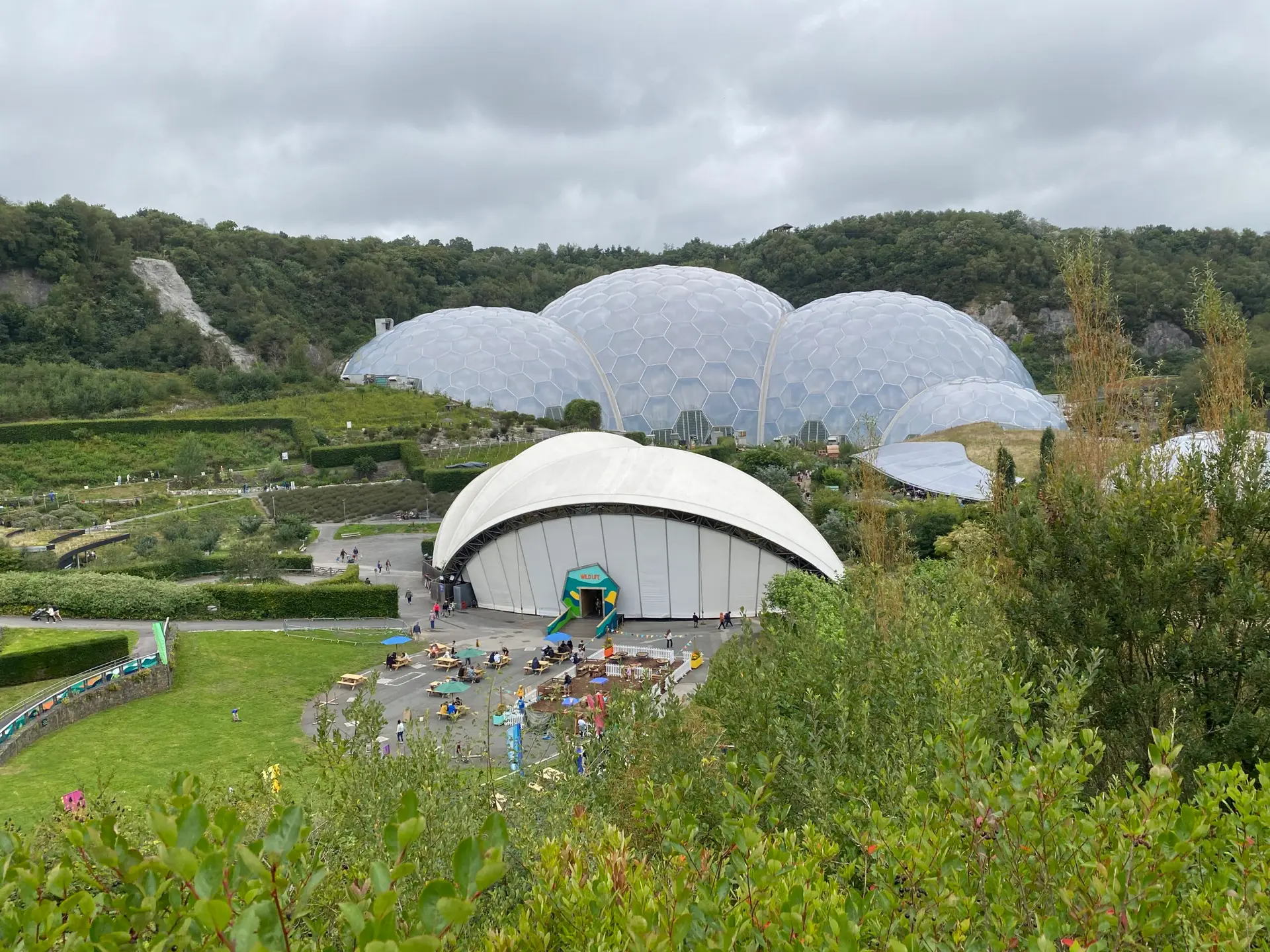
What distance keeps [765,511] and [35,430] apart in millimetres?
44387

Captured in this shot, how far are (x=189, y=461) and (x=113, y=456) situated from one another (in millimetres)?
6386

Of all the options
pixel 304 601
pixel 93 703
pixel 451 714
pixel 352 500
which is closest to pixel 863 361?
pixel 352 500

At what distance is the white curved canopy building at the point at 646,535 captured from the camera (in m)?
26.1

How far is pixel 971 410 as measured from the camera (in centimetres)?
4619

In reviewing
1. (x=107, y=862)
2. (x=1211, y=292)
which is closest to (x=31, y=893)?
(x=107, y=862)

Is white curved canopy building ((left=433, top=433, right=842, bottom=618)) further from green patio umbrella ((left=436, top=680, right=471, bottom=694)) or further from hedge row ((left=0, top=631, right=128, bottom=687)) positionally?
hedge row ((left=0, top=631, right=128, bottom=687))

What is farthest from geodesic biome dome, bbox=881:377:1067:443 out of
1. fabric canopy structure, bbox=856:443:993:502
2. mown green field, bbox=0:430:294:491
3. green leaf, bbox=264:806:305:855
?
green leaf, bbox=264:806:305:855

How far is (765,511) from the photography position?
86.6ft

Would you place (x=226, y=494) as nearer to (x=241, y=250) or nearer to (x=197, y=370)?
(x=197, y=370)

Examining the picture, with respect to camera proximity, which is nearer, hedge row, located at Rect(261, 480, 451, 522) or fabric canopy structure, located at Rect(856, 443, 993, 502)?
fabric canopy structure, located at Rect(856, 443, 993, 502)

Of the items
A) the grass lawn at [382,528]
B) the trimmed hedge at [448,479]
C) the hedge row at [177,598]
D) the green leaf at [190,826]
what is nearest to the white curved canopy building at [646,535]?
the hedge row at [177,598]

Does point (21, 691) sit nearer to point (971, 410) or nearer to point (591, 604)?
point (591, 604)

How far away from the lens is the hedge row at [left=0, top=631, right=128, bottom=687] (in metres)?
19.1

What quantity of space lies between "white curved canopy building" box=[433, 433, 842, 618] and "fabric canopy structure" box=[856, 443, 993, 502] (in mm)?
11293
